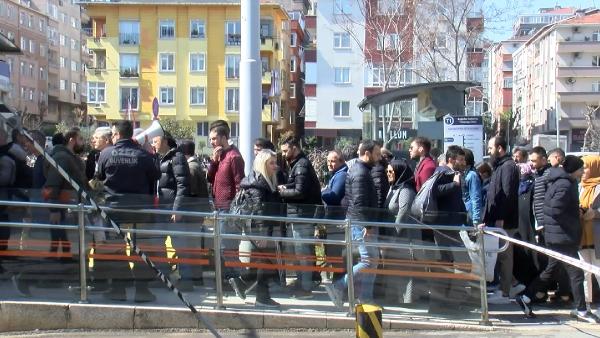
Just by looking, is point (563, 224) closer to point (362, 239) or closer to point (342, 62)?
point (362, 239)

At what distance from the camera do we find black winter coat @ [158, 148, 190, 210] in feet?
29.6

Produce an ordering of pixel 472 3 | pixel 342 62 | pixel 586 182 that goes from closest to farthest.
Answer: pixel 586 182 → pixel 472 3 → pixel 342 62

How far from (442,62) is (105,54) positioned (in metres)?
36.2

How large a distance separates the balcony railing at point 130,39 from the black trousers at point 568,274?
56.3m

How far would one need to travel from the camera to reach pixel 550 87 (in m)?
76.1

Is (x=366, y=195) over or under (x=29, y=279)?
over

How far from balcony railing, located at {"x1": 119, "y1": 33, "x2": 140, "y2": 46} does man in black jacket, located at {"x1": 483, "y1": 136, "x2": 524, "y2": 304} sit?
182ft

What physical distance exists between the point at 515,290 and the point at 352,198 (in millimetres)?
2305

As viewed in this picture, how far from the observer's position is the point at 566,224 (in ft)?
27.1

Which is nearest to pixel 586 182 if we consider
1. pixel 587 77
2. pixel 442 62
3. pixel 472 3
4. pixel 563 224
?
pixel 563 224

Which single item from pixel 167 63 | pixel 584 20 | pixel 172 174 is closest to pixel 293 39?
pixel 167 63

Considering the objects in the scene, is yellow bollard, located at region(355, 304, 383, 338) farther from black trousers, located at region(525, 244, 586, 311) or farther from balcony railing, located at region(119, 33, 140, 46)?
balcony railing, located at region(119, 33, 140, 46)

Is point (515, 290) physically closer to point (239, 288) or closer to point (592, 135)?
point (239, 288)

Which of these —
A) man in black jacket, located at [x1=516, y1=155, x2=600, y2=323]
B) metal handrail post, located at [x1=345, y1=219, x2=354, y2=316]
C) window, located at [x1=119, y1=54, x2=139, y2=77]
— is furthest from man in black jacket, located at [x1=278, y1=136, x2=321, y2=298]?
window, located at [x1=119, y1=54, x2=139, y2=77]
